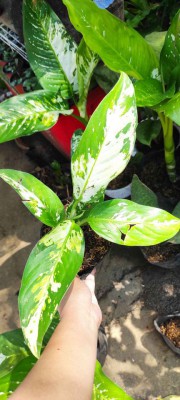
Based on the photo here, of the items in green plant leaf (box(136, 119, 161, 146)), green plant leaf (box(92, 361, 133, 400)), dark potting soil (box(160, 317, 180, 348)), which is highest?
green plant leaf (box(136, 119, 161, 146))

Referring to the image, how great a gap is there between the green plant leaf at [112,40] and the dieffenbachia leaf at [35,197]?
13.0 inches

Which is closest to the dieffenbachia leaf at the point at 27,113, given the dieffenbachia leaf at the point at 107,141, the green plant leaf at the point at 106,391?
the dieffenbachia leaf at the point at 107,141

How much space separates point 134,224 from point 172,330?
0.70 m

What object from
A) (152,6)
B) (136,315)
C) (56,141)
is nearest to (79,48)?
(152,6)

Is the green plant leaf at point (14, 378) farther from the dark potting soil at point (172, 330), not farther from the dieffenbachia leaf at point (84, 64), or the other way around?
the dieffenbachia leaf at point (84, 64)

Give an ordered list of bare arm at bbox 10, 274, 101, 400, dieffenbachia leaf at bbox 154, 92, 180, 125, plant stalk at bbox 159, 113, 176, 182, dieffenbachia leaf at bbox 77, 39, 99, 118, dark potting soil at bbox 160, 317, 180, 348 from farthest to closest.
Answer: dark potting soil at bbox 160, 317, 180, 348, plant stalk at bbox 159, 113, 176, 182, dieffenbachia leaf at bbox 77, 39, 99, 118, dieffenbachia leaf at bbox 154, 92, 180, 125, bare arm at bbox 10, 274, 101, 400

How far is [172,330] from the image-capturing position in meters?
1.53

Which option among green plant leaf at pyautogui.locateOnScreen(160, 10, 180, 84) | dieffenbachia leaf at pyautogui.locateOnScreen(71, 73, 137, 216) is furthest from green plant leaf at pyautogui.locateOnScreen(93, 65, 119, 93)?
dieffenbachia leaf at pyautogui.locateOnScreen(71, 73, 137, 216)

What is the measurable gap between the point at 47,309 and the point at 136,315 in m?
0.87

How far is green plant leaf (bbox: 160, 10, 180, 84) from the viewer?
1.09 meters

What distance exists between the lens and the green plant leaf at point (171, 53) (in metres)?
1.09

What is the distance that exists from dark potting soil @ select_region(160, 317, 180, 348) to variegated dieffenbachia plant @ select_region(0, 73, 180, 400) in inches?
18.6

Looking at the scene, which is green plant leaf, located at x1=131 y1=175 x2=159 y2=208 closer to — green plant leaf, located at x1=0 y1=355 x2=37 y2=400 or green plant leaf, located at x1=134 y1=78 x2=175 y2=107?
green plant leaf, located at x1=134 y1=78 x2=175 y2=107

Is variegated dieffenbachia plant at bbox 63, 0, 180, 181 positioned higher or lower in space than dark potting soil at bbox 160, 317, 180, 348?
higher
